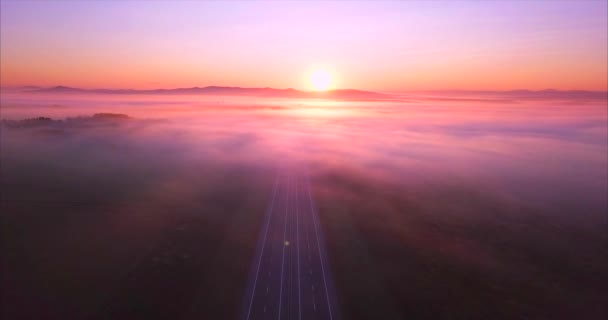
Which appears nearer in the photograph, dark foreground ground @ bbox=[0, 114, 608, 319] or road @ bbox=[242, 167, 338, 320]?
road @ bbox=[242, 167, 338, 320]

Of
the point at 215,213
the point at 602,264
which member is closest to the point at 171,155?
the point at 215,213

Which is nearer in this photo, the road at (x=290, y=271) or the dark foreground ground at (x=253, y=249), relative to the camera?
the road at (x=290, y=271)

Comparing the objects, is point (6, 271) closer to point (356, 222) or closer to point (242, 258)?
point (242, 258)

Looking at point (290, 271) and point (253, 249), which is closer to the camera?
point (290, 271)

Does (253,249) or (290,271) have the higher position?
(253,249)
